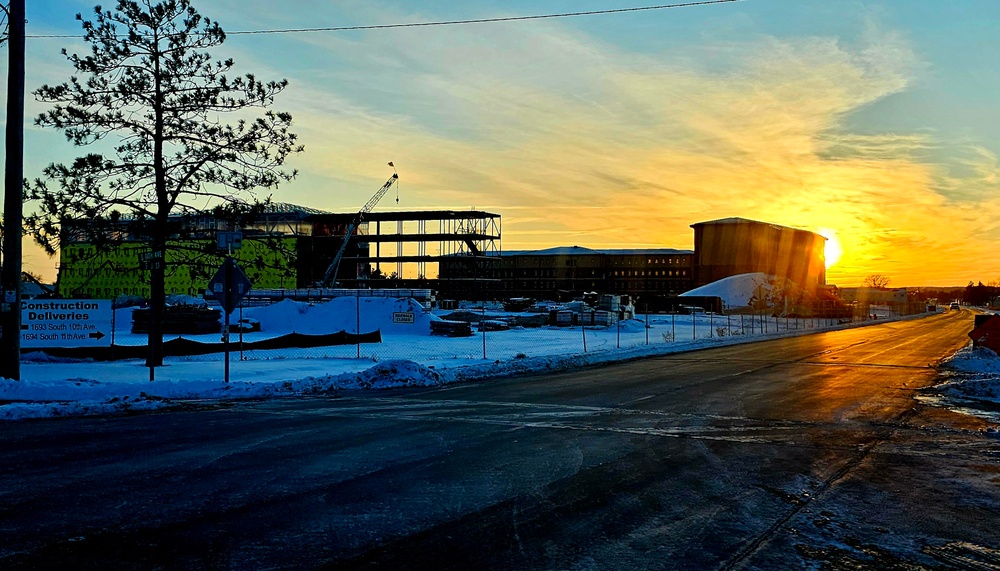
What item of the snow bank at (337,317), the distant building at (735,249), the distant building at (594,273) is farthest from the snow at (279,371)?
the distant building at (594,273)

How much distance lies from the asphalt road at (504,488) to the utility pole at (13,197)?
4.49 meters

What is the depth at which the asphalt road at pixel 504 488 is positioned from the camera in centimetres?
534

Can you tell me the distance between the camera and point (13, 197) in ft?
48.9

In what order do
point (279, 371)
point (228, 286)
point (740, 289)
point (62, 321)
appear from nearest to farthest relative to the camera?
point (228, 286) → point (62, 321) → point (279, 371) → point (740, 289)

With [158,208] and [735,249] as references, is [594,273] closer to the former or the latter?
[735,249]

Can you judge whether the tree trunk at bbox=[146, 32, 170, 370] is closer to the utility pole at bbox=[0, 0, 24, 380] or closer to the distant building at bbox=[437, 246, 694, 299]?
the utility pole at bbox=[0, 0, 24, 380]

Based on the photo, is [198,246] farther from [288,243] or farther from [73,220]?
[288,243]

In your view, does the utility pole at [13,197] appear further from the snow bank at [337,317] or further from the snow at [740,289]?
the snow at [740,289]

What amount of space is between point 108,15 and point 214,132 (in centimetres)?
362

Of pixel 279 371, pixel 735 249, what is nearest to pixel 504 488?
pixel 279 371

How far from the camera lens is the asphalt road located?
534cm

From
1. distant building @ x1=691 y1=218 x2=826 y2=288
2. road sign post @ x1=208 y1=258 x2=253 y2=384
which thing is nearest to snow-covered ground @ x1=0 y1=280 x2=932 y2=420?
road sign post @ x1=208 y1=258 x2=253 y2=384

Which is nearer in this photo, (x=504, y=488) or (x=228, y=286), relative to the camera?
(x=504, y=488)

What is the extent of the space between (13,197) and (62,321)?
375 cm
